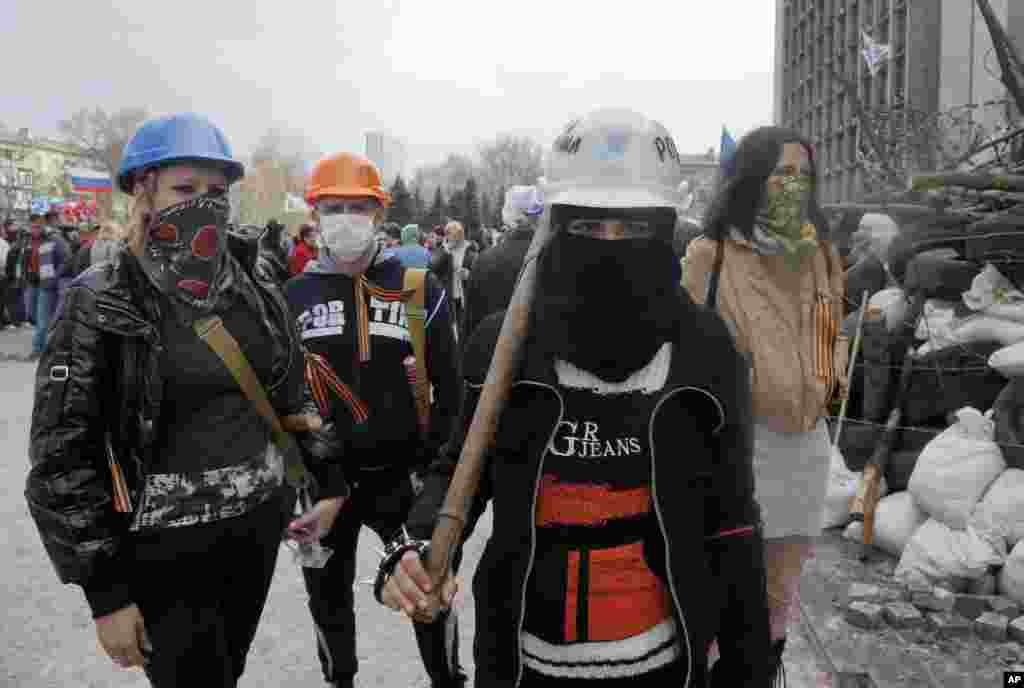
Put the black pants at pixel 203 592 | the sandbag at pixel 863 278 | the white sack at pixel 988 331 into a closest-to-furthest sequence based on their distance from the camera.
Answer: the black pants at pixel 203 592
the white sack at pixel 988 331
the sandbag at pixel 863 278

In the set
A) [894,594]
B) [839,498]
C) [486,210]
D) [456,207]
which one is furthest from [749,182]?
[486,210]

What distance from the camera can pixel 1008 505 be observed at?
14.7 ft

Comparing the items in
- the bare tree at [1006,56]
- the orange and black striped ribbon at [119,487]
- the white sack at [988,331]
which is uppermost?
the bare tree at [1006,56]

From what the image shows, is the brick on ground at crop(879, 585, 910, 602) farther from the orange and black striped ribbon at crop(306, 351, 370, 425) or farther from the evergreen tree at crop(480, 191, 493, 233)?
the evergreen tree at crop(480, 191, 493, 233)

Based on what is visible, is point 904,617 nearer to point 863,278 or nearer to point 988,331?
point 988,331

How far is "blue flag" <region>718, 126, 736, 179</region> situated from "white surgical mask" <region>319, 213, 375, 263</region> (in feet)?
3.99

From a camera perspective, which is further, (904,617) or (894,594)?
(894,594)

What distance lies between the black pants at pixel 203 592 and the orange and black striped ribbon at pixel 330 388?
724 millimetres

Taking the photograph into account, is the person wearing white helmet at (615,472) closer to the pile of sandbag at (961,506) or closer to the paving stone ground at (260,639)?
the paving stone ground at (260,639)

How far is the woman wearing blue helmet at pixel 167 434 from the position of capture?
6.83 feet

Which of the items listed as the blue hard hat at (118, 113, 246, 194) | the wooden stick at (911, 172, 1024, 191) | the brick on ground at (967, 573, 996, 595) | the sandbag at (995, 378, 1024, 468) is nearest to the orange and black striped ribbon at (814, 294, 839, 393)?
the blue hard hat at (118, 113, 246, 194)

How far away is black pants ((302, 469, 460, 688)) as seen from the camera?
3.22 meters

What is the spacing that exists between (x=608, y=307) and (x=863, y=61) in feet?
139

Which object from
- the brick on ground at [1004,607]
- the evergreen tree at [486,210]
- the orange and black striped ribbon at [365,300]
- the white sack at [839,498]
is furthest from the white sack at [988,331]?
the evergreen tree at [486,210]
